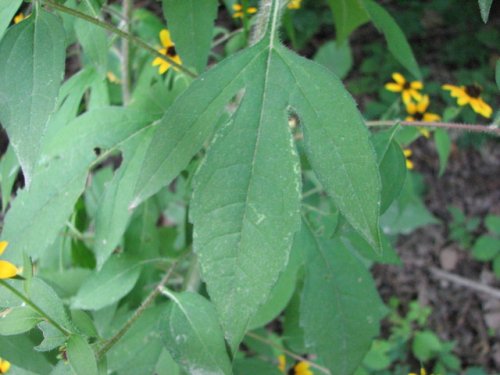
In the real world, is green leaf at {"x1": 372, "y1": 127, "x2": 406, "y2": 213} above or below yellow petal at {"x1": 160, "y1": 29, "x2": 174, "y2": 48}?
below

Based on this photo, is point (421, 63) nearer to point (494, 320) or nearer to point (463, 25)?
point (463, 25)

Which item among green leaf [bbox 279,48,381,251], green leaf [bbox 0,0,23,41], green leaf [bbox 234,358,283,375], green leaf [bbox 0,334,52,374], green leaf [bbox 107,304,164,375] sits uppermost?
green leaf [bbox 0,0,23,41]

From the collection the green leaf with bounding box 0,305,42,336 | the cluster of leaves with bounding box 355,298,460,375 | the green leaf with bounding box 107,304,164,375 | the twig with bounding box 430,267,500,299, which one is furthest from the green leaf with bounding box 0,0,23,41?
the twig with bounding box 430,267,500,299

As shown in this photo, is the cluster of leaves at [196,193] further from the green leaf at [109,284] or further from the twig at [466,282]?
the twig at [466,282]

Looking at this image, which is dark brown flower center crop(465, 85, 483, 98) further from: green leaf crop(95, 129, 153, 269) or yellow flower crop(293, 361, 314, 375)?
green leaf crop(95, 129, 153, 269)

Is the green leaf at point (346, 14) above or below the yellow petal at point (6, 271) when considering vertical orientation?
above

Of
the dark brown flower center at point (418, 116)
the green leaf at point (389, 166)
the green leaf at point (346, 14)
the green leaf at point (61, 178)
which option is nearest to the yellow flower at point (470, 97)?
the dark brown flower center at point (418, 116)
